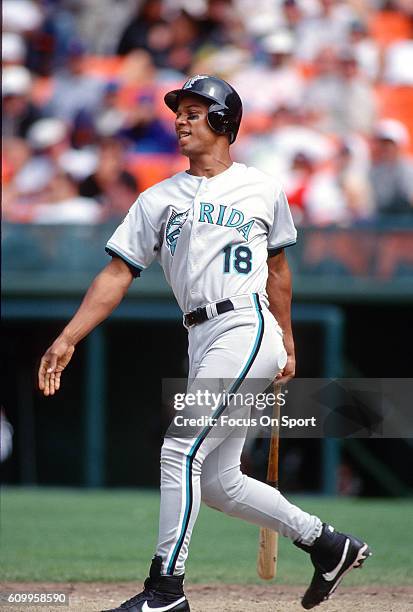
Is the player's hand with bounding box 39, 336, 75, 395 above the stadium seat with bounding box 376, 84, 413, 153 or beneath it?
beneath

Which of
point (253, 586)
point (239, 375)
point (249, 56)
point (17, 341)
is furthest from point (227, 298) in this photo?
point (249, 56)

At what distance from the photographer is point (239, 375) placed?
3691mm

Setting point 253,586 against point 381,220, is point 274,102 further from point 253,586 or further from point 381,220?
point 253,586

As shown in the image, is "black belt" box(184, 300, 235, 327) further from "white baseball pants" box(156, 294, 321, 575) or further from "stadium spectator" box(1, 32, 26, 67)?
"stadium spectator" box(1, 32, 26, 67)

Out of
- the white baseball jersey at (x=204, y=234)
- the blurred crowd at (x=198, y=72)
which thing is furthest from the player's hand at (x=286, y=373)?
the blurred crowd at (x=198, y=72)

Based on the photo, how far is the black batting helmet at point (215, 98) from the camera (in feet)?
12.3

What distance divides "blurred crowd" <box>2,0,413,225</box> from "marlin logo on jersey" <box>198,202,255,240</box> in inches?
204

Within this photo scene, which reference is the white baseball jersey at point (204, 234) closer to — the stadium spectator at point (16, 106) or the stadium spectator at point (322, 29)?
the stadium spectator at point (16, 106)

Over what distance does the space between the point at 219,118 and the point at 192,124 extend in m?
0.09

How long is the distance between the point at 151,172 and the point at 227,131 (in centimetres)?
658

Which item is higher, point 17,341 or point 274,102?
point 274,102

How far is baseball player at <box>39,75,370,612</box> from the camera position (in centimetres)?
362

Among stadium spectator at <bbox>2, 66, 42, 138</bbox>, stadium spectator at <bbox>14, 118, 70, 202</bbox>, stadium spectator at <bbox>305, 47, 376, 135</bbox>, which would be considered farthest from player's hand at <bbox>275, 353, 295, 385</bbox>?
stadium spectator at <bbox>2, 66, 42, 138</bbox>

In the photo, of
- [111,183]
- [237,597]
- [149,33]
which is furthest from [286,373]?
[149,33]
